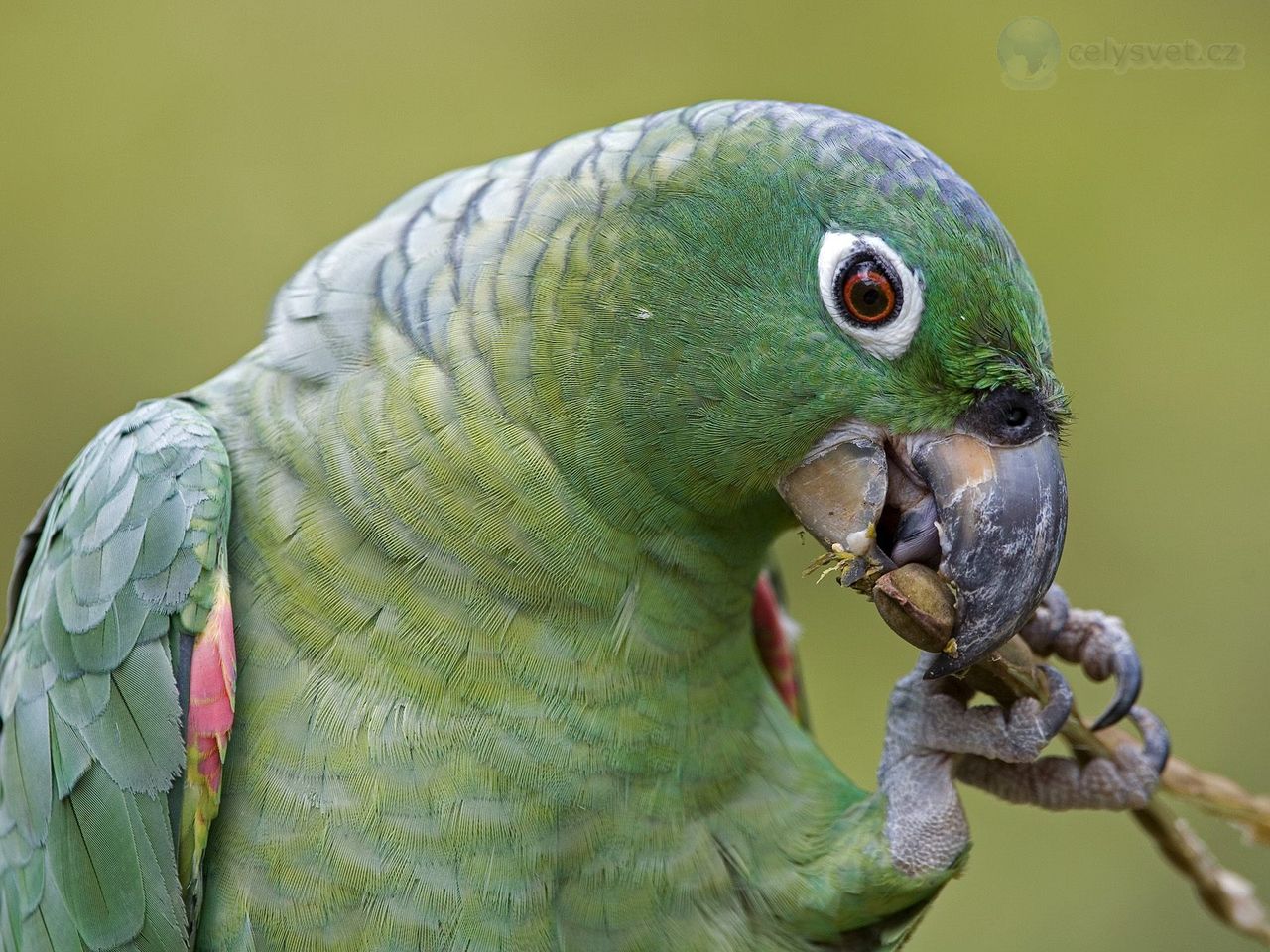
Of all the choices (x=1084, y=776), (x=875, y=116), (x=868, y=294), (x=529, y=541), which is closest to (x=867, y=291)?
(x=868, y=294)

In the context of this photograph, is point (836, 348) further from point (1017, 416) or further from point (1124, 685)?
point (1124, 685)

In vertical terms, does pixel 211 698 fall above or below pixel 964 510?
below

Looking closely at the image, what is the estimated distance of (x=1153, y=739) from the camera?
2436 mm

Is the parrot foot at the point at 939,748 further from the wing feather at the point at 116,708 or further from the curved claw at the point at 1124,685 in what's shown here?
the wing feather at the point at 116,708

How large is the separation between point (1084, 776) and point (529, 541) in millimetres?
1177

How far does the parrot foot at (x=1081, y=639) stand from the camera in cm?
240

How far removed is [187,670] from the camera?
2.16m

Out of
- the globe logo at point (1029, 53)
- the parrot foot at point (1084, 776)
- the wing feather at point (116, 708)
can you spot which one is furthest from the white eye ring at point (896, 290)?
the globe logo at point (1029, 53)

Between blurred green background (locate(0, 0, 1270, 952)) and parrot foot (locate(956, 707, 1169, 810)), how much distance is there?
2644mm

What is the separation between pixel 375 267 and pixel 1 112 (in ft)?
12.4

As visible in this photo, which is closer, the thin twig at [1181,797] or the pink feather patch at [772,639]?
the thin twig at [1181,797]

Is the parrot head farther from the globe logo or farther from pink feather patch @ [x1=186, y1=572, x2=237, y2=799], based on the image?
the globe logo

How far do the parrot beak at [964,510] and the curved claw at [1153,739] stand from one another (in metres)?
0.62

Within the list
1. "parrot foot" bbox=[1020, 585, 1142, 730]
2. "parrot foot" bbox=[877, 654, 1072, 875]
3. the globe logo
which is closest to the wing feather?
"parrot foot" bbox=[877, 654, 1072, 875]
